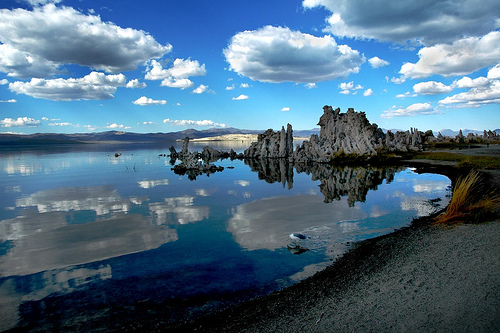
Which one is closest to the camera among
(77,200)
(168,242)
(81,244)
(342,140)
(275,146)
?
Answer: (81,244)

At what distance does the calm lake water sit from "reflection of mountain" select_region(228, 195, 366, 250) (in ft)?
0.19

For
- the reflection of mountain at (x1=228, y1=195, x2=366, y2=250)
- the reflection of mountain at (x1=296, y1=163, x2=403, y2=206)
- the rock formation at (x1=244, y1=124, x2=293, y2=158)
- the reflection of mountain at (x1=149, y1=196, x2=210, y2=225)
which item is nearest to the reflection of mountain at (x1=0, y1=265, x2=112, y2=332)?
the reflection of mountain at (x1=228, y1=195, x2=366, y2=250)

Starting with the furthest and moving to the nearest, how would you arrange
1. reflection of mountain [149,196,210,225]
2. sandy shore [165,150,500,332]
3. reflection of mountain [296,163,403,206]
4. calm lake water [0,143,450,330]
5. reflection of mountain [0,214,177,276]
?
reflection of mountain [296,163,403,206], reflection of mountain [149,196,210,225], reflection of mountain [0,214,177,276], calm lake water [0,143,450,330], sandy shore [165,150,500,332]

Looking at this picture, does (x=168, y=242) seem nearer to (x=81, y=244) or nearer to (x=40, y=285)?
(x=81, y=244)

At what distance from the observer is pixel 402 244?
1055 cm

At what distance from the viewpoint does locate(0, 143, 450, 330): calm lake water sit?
8.29 meters

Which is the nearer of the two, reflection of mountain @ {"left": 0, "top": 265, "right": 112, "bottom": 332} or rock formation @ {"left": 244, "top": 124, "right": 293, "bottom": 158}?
reflection of mountain @ {"left": 0, "top": 265, "right": 112, "bottom": 332}

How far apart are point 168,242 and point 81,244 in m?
3.50

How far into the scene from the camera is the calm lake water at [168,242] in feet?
27.2

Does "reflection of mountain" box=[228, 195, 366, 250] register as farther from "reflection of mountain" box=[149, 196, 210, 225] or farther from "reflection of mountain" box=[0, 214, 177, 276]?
"reflection of mountain" box=[0, 214, 177, 276]

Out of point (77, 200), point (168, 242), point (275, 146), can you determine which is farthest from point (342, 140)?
point (168, 242)

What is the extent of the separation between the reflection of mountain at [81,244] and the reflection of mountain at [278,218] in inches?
132

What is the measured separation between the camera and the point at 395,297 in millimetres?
6859

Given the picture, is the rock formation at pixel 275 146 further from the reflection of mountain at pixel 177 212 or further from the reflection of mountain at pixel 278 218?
the reflection of mountain at pixel 177 212
